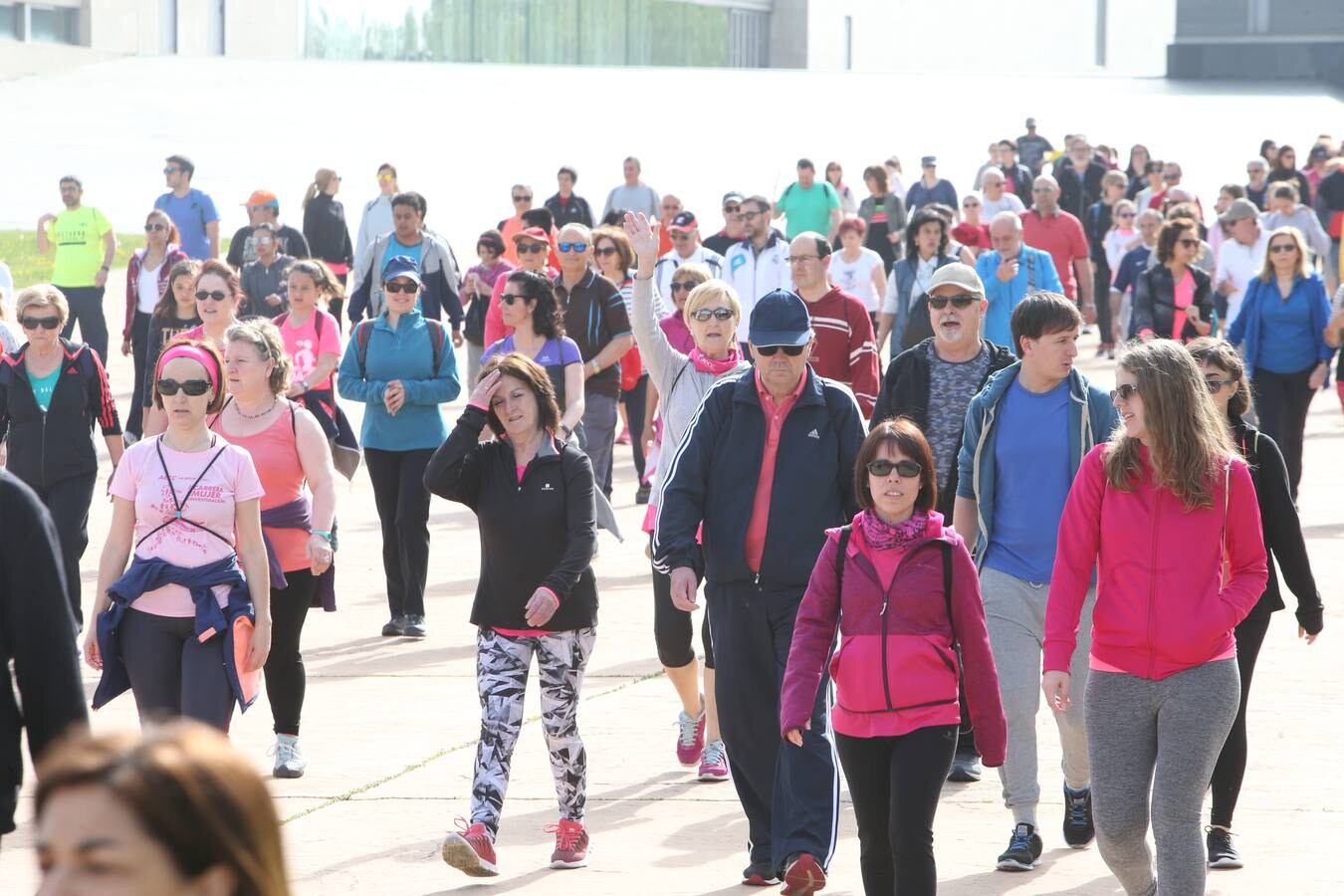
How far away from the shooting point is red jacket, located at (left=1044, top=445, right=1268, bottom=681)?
5172mm

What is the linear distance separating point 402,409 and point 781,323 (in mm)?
3969

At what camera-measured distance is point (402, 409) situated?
9836 mm

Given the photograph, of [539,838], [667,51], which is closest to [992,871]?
[539,838]

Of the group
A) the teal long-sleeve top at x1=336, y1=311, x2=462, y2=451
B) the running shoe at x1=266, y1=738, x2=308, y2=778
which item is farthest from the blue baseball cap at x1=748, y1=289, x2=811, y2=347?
the teal long-sleeve top at x1=336, y1=311, x2=462, y2=451

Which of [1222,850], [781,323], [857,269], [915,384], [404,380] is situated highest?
[857,269]

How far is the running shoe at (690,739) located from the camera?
25.2 feet

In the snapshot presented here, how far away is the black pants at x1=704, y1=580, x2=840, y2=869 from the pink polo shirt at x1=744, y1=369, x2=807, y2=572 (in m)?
0.11

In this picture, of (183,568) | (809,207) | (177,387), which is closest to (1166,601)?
(183,568)

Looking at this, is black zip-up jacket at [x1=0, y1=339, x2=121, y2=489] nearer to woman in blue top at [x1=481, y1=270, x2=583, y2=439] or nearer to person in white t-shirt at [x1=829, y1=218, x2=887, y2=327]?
woman in blue top at [x1=481, y1=270, x2=583, y2=439]

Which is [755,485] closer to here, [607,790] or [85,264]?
[607,790]

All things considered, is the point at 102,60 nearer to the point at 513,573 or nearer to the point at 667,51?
the point at 667,51

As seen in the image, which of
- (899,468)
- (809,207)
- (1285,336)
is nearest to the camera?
(899,468)

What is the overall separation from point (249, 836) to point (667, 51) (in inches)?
2596

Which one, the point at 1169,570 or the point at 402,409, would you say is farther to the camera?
the point at 402,409
